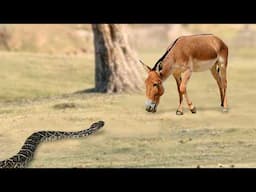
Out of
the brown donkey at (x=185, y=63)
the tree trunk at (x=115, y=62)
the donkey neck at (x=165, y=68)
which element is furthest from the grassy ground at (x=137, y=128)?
the donkey neck at (x=165, y=68)

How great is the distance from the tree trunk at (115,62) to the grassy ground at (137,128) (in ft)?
2.11

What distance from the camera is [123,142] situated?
12836 mm

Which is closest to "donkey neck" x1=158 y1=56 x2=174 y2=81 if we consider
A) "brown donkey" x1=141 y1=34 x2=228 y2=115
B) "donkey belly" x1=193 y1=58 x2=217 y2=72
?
"brown donkey" x1=141 y1=34 x2=228 y2=115

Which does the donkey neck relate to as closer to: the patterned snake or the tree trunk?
the patterned snake

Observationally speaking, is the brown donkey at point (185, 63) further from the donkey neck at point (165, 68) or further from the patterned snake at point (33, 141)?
the patterned snake at point (33, 141)

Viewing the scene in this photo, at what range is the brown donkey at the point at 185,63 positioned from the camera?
31.3ft

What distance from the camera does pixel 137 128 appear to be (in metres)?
13.8

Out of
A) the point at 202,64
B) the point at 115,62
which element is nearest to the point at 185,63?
the point at 202,64

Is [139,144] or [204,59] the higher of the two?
[204,59]

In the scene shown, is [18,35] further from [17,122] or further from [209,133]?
[209,133]

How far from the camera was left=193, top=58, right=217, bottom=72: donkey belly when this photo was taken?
390 inches

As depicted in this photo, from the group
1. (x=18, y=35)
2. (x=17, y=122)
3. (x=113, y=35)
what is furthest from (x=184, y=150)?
(x=18, y=35)

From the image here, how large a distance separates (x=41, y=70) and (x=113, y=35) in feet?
16.4

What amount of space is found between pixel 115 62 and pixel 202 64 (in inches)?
356
